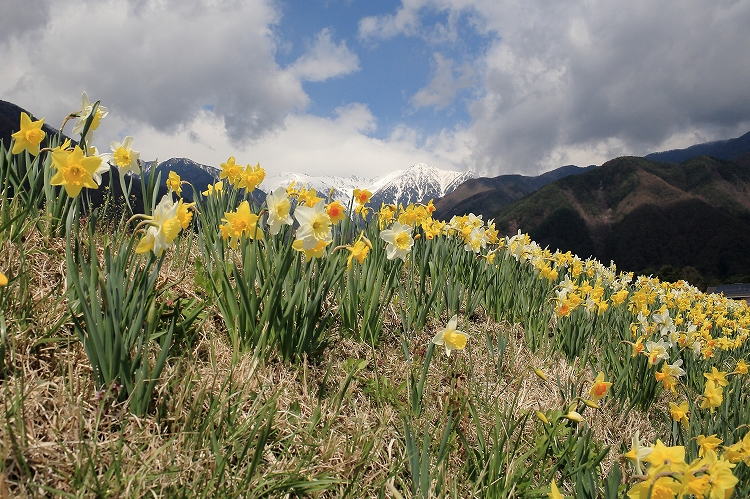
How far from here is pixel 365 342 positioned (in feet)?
8.41

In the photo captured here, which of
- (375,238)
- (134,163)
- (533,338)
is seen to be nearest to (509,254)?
(533,338)

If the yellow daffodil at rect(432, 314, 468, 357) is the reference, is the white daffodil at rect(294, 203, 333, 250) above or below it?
above

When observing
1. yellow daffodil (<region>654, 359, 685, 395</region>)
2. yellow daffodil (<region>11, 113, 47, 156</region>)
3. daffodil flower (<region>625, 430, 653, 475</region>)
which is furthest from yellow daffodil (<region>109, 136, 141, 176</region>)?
yellow daffodil (<region>654, 359, 685, 395</region>)

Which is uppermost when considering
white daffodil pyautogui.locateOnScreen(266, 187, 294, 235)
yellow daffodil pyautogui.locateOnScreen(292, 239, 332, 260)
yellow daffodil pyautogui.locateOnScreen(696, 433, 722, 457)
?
white daffodil pyautogui.locateOnScreen(266, 187, 294, 235)

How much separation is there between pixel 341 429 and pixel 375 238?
1.74 m

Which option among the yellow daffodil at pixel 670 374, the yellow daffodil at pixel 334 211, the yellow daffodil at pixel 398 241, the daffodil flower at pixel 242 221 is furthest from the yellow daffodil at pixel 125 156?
Result: the yellow daffodil at pixel 670 374

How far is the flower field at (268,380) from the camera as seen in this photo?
1.36 m

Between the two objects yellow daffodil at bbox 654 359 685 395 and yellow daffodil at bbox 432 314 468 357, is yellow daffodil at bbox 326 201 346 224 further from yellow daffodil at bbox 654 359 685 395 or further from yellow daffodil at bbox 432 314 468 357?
yellow daffodil at bbox 654 359 685 395

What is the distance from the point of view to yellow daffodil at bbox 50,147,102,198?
1478 mm

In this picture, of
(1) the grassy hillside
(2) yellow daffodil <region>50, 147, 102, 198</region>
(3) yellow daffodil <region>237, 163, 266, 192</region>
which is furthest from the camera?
(1) the grassy hillside

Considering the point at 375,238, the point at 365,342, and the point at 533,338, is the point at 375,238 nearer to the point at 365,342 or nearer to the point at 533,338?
the point at 365,342

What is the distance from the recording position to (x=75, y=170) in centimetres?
151

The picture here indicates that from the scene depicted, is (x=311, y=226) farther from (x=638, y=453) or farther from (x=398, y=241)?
(x=638, y=453)

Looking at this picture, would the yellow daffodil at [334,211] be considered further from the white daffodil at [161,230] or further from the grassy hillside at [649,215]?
the grassy hillside at [649,215]
